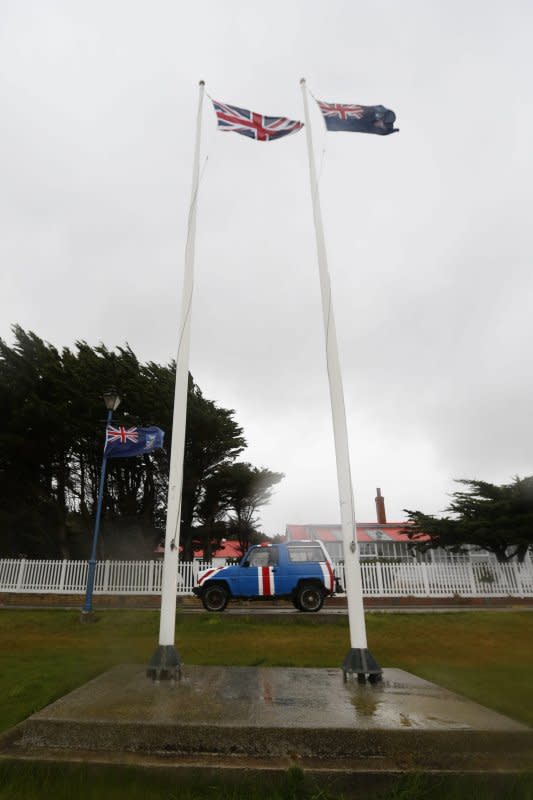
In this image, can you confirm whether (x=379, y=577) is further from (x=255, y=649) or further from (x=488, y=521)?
(x=255, y=649)

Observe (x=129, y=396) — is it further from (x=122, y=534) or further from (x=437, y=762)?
(x=437, y=762)

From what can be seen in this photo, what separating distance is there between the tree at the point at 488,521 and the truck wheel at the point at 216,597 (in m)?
14.8

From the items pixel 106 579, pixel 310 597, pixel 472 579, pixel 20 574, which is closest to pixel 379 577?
pixel 472 579

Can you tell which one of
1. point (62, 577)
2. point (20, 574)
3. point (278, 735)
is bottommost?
point (278, 735)

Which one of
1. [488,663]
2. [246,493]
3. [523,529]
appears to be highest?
[246,493]

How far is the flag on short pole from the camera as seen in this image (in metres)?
8.31

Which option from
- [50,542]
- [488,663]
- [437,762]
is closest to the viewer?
[437,762]

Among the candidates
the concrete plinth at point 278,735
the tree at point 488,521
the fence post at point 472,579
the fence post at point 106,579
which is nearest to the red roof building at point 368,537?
the tree at point 488,521

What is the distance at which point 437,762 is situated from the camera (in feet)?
9.94

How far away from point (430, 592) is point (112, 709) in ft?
60.3

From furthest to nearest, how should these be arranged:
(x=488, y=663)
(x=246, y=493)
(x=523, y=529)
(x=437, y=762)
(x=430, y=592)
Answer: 1. (x=246, y=493)
2. (x=523, y=529)
3. (x=430, y=592)
4. (x=488, y=663)
5. (x=437, y=762)

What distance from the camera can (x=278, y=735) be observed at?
10.4 ft

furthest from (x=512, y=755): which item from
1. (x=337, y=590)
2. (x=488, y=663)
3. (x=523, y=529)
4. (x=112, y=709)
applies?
(x=523, y=529)

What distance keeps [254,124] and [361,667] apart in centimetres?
894
